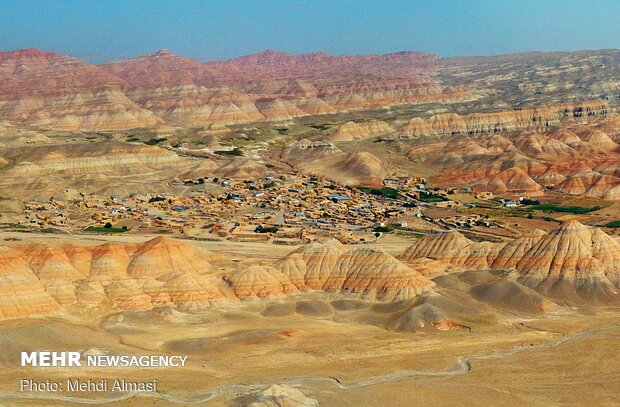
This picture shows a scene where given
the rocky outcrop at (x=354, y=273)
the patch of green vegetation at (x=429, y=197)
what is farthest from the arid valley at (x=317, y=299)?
the patch of green vegetation at (x=429, y=197)

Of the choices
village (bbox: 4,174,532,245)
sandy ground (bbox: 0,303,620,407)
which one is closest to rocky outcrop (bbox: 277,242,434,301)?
sandy ground (bbox: 0,303,620,407)

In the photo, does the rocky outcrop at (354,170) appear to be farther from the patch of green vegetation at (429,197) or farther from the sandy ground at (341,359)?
the sandy ground at (341,359)

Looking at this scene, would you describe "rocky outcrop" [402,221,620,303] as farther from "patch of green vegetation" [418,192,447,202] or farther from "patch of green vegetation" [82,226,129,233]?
"patch of green vegetation" [418,192,447,202]

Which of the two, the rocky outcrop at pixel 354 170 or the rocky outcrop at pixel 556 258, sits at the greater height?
the rocky outcrop at pixel 354 170

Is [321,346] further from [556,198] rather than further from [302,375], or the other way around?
[556,198]

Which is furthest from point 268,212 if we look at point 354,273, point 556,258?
point 556,258

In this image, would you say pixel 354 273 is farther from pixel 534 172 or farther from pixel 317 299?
pixel 534 172
